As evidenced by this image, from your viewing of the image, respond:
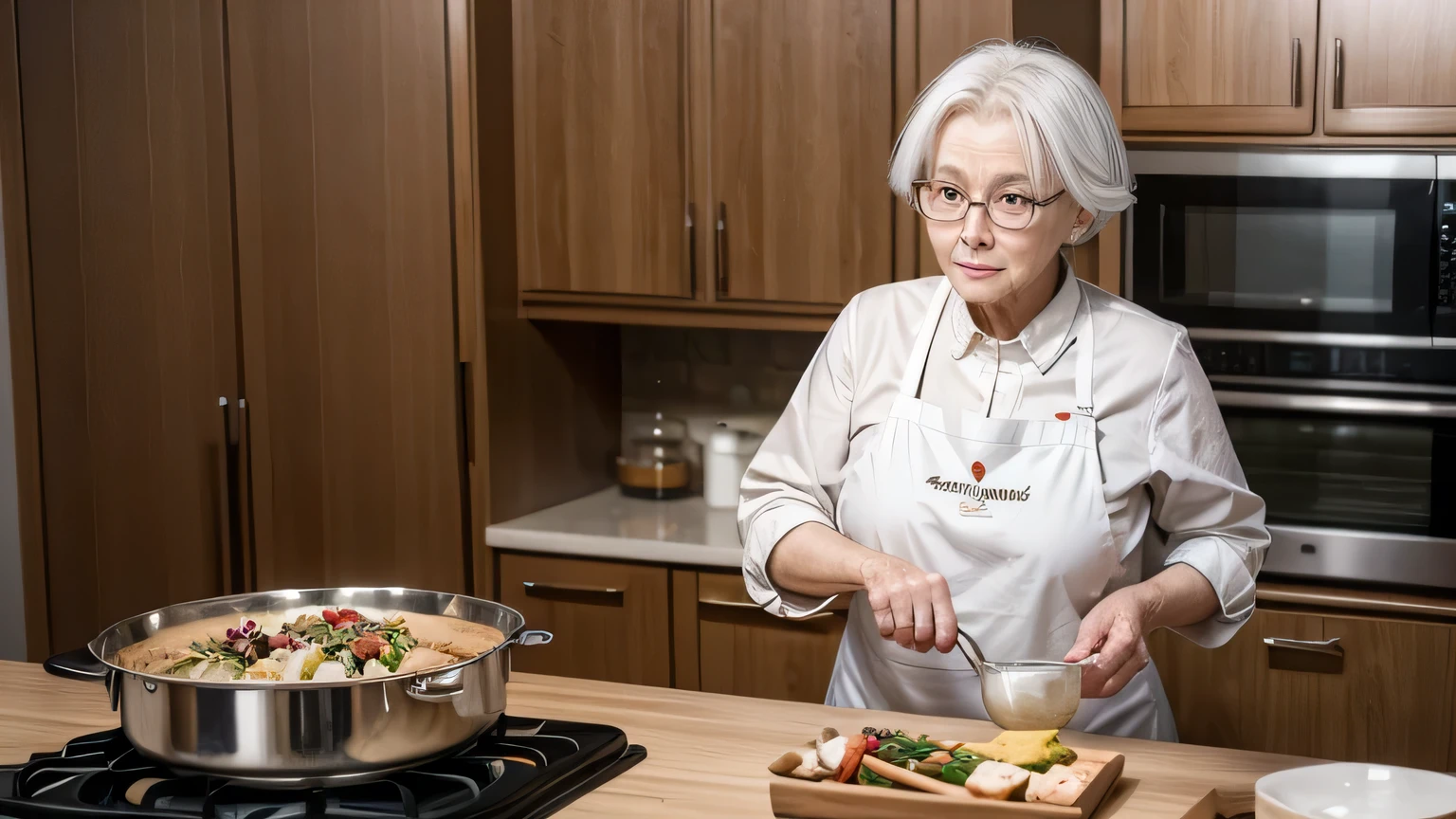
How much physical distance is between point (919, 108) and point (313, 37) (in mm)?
1663

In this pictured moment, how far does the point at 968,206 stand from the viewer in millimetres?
1608

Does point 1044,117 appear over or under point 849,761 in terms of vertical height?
over

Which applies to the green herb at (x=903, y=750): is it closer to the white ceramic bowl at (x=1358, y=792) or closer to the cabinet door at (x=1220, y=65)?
the white ceramic bowl at (x=1358, y=792)

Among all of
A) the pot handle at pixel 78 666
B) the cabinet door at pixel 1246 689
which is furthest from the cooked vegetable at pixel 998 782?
the cabinet door at pixel 1246 689

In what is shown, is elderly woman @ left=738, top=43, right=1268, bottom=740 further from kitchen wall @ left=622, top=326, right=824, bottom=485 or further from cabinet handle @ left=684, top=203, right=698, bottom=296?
kitchen wall @ left=622, top=326, right=824, bottom=485

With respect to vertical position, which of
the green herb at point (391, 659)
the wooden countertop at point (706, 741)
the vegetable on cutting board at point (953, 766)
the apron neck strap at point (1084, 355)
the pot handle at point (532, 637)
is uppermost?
the apron neck strap at point (1084, 355)

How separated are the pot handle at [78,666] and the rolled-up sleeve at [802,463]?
29.1 inches

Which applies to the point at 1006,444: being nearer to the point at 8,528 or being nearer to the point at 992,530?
the point at 992,530

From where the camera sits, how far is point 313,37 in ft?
9.33

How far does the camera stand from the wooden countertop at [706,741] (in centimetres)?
124

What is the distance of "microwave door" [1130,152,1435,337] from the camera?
7.65 feet

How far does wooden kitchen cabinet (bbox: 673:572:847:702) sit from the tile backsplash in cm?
68

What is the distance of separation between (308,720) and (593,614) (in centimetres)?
163

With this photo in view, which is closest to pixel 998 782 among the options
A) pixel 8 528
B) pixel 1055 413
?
pixel 1055 413
